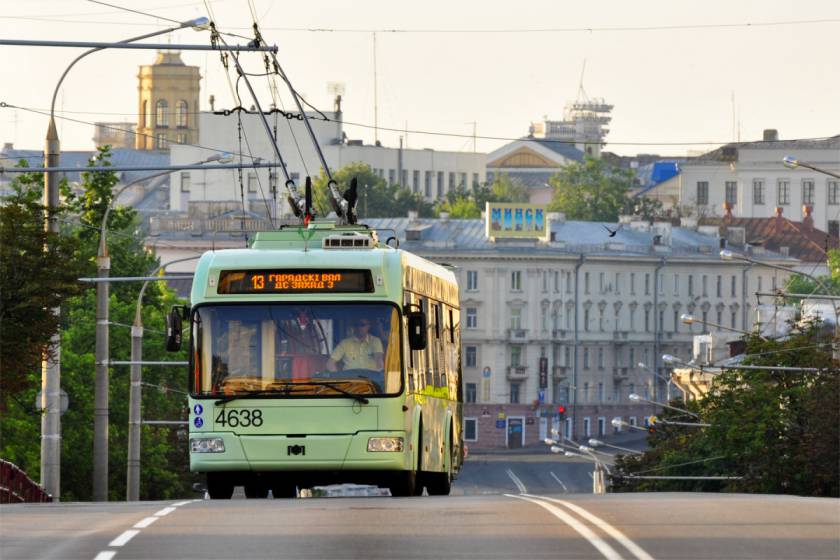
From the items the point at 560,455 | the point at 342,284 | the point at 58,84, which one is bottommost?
the point at 560,455

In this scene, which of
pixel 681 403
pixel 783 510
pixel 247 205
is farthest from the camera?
pixel 247 205

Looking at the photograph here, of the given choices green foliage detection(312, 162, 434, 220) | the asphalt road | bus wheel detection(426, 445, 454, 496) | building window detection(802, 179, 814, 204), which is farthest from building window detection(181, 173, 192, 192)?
the asphalt road

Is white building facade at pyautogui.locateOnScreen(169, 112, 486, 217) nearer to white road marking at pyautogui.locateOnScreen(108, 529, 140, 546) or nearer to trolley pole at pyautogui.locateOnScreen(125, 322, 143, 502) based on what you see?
trolley pole at pyautogui.locateOnScreen(125, 322, 143, 502)

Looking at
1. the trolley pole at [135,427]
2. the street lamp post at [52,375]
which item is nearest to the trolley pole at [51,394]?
the street lamp post at [52,375]

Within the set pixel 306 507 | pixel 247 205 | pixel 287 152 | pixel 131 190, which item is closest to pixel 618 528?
pixel 306 507

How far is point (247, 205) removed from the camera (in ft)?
555

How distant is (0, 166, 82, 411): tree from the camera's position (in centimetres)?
3956

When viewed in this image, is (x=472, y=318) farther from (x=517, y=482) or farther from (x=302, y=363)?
(x=302, y=363)

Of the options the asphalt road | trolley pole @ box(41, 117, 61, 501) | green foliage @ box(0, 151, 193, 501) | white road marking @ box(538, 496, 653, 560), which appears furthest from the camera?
green foliage @ box(0, 151, 193, 501)

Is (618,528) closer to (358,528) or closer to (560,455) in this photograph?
(358,528)

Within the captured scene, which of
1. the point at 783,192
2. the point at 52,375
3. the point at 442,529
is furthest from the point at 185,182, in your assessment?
the point at 442,529

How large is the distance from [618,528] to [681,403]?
84.2 metres

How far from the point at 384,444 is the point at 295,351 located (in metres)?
1.36

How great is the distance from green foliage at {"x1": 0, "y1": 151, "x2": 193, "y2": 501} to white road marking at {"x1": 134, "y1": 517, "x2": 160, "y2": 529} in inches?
1588
